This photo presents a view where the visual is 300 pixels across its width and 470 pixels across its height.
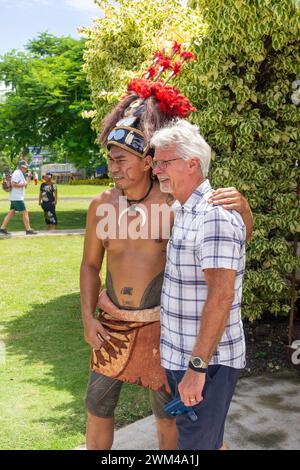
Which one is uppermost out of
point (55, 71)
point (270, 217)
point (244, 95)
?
point (55, 71)

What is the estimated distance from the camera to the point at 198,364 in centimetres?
230

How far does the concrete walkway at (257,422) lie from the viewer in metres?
3.66

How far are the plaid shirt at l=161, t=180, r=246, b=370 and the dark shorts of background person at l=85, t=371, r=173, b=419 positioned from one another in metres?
0.56

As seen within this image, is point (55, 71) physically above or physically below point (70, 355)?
above

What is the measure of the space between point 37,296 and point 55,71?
12.3 metres

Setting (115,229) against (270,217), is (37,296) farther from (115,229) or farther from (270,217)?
(115,229)

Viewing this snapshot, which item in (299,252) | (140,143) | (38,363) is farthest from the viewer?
(299,252)

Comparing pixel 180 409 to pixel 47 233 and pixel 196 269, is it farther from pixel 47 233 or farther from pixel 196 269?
pixel 47 233

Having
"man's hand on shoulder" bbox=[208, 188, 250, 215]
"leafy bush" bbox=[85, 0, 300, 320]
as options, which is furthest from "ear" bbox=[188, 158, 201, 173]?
"leafy bush" bbox=[85, 0, 300, 320]

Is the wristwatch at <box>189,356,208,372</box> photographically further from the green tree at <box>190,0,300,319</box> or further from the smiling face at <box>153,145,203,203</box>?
the green tree at <box>190,0,300,319</box>

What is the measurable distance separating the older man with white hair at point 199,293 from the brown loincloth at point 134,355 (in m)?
0.40

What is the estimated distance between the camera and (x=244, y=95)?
506cm

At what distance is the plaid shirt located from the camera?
227cm
